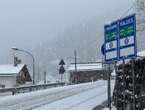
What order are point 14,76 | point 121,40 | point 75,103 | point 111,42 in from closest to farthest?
point 121,40
point 111,42
point 75,103
point 14,76

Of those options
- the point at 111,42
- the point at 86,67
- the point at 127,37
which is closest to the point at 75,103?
the point at 111,42

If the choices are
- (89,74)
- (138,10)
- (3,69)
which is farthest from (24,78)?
(138,10)

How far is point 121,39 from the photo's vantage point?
14812 mm

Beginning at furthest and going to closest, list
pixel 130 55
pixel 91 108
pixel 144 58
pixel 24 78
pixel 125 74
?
1. pixel 24 78
2. pixel 91 108
3. pixel 125 74
4. pixel 144 58
5. pixel 130 55

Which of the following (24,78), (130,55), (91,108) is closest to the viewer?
(130,55)

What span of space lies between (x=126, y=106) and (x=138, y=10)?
34.5 feet

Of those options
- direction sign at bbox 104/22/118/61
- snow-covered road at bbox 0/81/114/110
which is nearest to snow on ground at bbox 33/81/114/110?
snow-covered road at bbox 0/81/114/110

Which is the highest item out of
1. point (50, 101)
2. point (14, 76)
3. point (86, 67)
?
point (86, 67)

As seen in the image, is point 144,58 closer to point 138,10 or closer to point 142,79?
point 142,79

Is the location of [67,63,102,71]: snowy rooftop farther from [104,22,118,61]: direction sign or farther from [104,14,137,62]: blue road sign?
[104,14,137,62]: blue road sign

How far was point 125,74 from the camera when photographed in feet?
54.7

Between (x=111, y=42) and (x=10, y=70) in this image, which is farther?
(x=10, y=70)

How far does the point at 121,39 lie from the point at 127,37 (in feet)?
1.18

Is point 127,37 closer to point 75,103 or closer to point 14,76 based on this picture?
point 75,103
